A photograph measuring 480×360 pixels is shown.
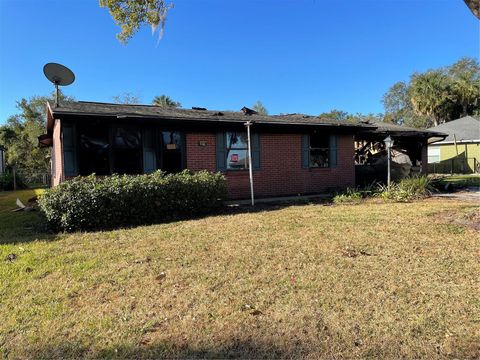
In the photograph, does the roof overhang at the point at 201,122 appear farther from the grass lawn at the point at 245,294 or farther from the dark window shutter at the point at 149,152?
the grass lawn at the point at 245,294

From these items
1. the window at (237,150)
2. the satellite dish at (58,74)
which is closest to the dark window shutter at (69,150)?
the satellite dish at (58,74)

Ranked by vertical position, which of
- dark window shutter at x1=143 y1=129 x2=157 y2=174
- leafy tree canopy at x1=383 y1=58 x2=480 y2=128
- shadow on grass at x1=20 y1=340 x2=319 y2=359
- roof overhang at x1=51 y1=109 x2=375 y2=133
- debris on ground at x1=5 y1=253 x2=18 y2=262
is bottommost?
shadow on grass at x1=20 y1=340 x2=319 y2=359

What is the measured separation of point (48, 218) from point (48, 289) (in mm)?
3472

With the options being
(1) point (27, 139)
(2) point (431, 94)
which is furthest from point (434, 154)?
(1) point (27, 139)

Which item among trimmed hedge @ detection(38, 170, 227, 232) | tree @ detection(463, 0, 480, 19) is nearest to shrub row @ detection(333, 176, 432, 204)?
trimmed hedge @ detection(38, 170, 227, 232)

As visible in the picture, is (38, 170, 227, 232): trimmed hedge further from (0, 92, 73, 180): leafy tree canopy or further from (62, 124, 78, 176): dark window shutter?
(0, 92, 73, 180): leafy tree canopy

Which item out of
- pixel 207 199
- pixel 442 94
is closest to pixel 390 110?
pixel 442 94

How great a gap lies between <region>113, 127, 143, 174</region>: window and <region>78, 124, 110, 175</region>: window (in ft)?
0.79

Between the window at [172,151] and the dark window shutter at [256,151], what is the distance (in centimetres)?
250

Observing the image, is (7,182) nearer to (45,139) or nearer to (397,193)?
(45,139)

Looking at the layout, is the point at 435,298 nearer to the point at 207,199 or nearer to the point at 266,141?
the point at 207,199

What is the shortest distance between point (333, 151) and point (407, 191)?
3230 millimetres

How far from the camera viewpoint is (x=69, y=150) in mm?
9523

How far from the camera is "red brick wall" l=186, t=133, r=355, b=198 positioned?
1140 centimetres
